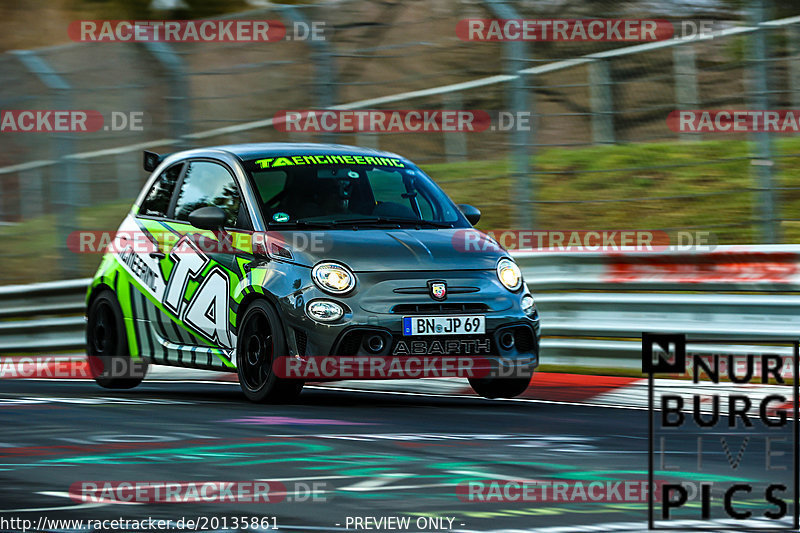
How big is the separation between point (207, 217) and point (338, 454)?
2987mm

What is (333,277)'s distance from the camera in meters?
9.38

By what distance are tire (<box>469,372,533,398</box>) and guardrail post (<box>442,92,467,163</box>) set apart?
4.15 m

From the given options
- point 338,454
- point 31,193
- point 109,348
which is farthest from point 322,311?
point 31,193

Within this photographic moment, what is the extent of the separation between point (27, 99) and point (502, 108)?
4.54 meters

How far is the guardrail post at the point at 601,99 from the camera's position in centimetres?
1198

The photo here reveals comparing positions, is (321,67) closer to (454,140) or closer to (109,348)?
(454,140)

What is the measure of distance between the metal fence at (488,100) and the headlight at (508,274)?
6.31 ft

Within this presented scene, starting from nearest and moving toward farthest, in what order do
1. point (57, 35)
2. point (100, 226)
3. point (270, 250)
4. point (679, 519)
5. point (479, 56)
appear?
point (679, 519) < point (270, 250) < point (479, 56) < point (100, 226) < point (57, 35)

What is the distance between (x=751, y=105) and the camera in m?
10.7

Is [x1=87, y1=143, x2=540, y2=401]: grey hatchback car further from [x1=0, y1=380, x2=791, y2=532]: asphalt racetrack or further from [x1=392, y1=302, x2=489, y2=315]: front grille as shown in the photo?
[x1=0, y1=380, x2=791, y2=532]: asphalt racetrack

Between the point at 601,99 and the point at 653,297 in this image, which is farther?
the point at 601,99

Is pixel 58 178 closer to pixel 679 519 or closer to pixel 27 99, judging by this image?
pixel 27 99

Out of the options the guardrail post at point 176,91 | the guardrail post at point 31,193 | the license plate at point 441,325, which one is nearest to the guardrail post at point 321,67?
the guardrail post at point 176,91

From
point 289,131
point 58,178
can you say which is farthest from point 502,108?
point 58,178
